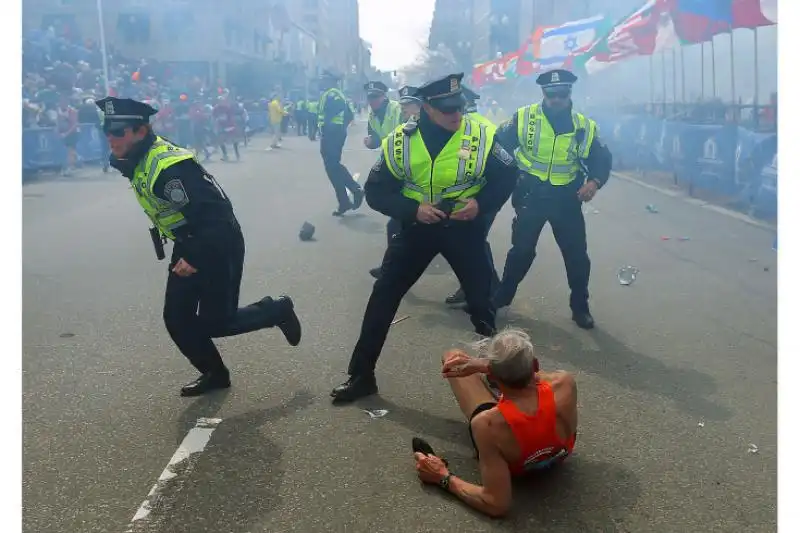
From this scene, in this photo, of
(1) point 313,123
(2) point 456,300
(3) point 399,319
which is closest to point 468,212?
(3) point 399,319

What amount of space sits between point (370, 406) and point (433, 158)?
52.9 inches

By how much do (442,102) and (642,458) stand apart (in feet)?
6.45

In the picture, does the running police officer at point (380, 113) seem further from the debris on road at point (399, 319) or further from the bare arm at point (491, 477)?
the bare arm at point (491, 477)

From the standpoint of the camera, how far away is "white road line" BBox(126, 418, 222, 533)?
3240mm

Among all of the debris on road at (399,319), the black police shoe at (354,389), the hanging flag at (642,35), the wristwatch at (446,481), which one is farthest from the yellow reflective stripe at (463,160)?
the hanging flag at (642,35)

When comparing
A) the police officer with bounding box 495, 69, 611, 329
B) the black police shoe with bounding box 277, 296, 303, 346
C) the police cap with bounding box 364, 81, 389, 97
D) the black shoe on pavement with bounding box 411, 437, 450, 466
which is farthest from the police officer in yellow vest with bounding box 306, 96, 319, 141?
the black shoe on pavement with bounding box 411, 437, 450, 466

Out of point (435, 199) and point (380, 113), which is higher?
point (380, 113)

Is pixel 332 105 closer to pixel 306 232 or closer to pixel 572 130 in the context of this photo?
pixel 306 232

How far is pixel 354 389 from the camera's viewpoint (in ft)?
14.4

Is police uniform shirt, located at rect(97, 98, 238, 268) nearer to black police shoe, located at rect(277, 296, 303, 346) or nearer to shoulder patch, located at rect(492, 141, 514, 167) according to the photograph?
black police shoe, located at rect(277, 296, 303, 346)
